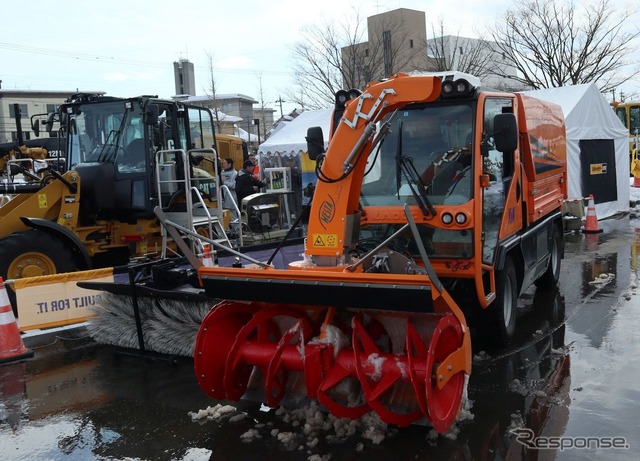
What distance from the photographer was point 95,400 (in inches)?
216

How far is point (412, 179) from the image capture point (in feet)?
18.5

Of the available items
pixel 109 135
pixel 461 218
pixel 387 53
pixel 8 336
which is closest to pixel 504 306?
pixel 461 218

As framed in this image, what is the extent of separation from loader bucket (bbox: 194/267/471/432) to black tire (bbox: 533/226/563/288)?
196 inches

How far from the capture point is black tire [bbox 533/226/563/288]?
346 inches

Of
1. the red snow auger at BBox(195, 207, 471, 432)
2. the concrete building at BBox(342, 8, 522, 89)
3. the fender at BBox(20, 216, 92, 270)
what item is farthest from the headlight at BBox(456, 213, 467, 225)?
the concrete building at BBox(342, 8, 522, 89)

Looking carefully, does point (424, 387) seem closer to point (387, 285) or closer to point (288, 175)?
point (387, 285)

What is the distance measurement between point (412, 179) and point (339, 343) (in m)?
1.87

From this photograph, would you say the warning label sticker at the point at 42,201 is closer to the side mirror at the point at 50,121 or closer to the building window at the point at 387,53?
the side mirror at the point at 50,121

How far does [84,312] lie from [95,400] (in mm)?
1815

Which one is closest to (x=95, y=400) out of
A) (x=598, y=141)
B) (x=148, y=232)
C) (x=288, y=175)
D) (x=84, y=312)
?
(x=84, y=312)

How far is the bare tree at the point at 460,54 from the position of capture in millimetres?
27344

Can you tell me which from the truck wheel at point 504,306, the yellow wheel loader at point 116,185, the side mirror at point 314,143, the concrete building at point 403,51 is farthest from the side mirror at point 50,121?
the concrete building at point 403,51

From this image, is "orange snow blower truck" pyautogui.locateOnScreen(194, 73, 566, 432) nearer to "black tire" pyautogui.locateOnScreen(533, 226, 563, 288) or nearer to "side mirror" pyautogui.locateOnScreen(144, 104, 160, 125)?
"black tire" pyautogui.locateOnScreen(533, 226, 563, 288)

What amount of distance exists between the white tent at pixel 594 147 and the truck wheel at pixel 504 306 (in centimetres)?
974
